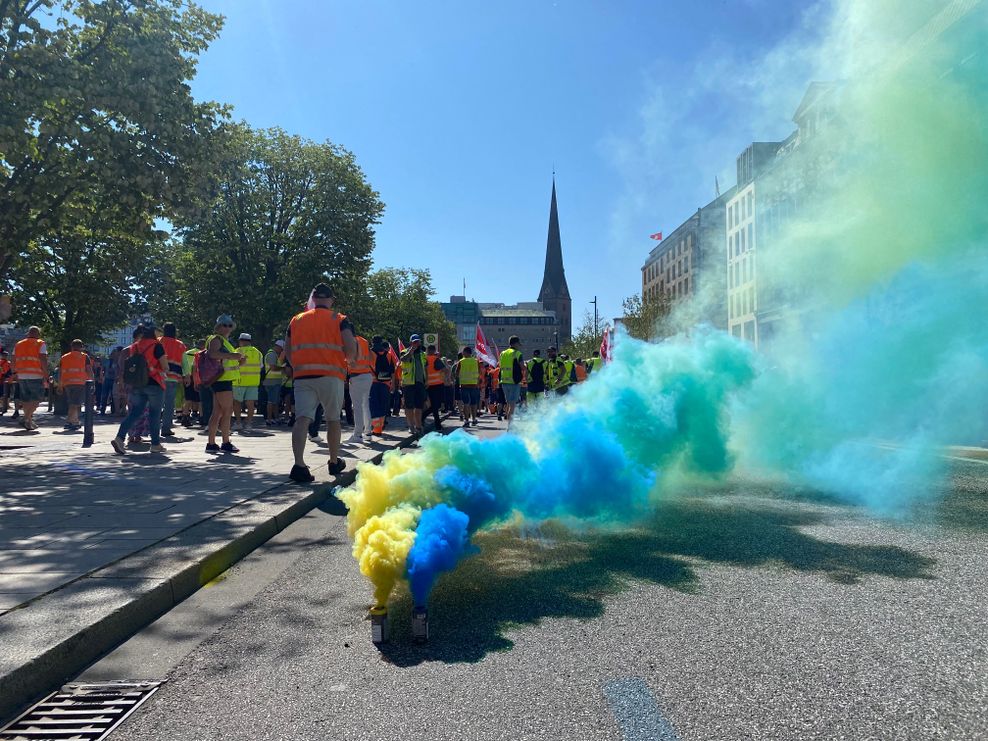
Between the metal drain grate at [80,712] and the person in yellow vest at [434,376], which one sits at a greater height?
the person in yellow vest at [434,376]

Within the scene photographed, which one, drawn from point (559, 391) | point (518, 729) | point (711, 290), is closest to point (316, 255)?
point (559, 391)

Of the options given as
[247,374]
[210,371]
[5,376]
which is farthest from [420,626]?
[5,376]

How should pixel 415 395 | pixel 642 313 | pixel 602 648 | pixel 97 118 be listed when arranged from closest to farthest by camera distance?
pixel 602 648 → pixel 97 118 → pixel 415 395 → pixel 642 313

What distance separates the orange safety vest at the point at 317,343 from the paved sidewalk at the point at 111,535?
3.72 ft

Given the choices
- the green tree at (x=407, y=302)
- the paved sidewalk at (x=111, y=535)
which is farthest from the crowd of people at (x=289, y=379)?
the green tree at (x=407, y=302)

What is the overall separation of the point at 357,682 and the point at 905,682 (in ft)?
6.69

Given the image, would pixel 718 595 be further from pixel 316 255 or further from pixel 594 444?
pixel 316 255

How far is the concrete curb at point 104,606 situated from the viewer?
279 cm

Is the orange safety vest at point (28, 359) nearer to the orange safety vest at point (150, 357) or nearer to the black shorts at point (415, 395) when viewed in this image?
the orange safety vest at point (150, 357)

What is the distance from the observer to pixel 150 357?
965 cm

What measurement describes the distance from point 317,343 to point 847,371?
537 centimetres

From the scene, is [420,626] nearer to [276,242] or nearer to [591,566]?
[591,566]

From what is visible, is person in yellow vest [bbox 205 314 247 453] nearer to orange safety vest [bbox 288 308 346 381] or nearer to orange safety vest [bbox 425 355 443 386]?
orange safety vest [bbox 288 308 346 381]

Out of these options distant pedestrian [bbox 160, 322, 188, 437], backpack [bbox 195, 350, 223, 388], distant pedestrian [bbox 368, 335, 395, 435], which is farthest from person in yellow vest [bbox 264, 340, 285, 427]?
backpack [bbox 195, 350, 223, 388]
